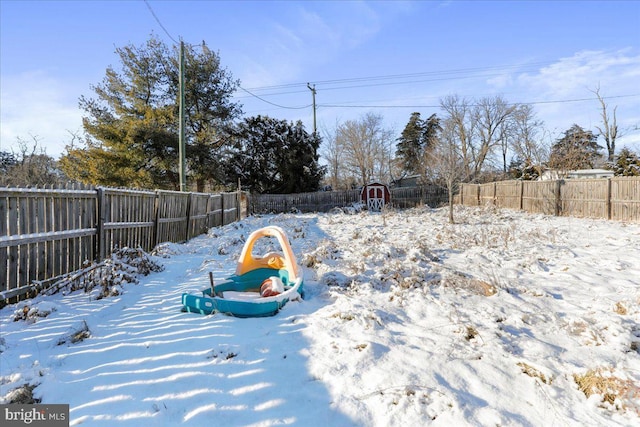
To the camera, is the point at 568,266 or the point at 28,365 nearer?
→ the point at 28,365

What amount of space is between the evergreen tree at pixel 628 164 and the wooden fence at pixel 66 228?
88.6 feet

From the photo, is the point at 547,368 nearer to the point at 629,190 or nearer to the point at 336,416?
the point at 336,416

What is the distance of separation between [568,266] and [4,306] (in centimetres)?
800

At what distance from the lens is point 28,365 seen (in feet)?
9.21

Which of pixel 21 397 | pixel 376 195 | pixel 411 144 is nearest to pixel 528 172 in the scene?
pixel 411 144

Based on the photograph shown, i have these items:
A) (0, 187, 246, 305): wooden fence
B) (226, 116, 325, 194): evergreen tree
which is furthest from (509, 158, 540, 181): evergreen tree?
(0, 187, 246, 305): wooden fence

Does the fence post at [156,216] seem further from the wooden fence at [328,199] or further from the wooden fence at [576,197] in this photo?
the wooden fence at [576,197]

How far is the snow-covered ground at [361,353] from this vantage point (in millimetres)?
2262

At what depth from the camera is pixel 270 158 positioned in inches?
1003

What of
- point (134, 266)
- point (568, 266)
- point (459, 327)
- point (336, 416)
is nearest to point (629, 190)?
point (568, 266)

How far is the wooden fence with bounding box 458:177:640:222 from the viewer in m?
11.4

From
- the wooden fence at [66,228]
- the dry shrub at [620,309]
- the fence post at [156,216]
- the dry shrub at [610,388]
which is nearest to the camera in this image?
the dry shrub at [610,388]

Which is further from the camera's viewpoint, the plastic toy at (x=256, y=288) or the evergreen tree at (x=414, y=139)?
the evergreen tree at (x=414, y=139)

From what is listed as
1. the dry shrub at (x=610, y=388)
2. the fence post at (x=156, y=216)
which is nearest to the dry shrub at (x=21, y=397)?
the dry shrub at (x=610, y=388)
